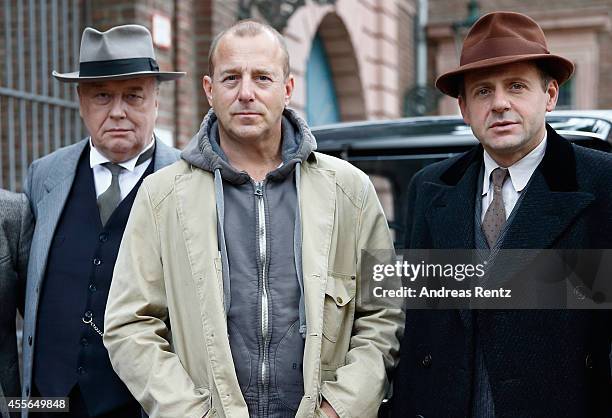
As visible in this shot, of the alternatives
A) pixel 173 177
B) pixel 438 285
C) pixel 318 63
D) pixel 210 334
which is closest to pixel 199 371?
pixel 210 334

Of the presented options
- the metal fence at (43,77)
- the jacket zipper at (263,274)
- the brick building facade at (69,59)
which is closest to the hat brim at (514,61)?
the jacket zipper at (263,274)

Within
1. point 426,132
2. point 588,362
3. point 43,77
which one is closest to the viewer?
point 588,362

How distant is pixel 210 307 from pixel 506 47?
1.20 m

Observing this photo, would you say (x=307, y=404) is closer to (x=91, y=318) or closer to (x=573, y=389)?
(x=573, y=389)

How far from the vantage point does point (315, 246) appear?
249 centimetres

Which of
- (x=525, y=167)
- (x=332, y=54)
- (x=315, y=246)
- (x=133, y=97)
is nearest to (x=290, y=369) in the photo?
(x=315, y=246)

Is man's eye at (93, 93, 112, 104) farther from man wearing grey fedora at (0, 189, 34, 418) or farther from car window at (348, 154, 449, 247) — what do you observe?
car window at (348, 154, 449, 247)

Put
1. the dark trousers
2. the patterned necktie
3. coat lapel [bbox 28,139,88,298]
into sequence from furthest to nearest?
1. coat lapel [bbox 28,139,88,298]
2. the dark trousers
3. the patterned necktie

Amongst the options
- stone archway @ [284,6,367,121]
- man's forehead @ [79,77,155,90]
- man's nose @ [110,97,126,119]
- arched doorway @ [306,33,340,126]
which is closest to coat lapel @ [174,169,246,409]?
man's nose @ [110,97,126,119]

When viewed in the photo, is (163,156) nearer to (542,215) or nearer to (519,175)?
(519,175)

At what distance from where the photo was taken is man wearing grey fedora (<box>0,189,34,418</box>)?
311 centimetres

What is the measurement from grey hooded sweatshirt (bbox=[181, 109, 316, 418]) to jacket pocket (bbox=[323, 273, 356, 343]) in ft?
0.29

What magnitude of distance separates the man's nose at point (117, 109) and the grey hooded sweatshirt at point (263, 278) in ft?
2.26

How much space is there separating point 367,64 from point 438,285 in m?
9.43
